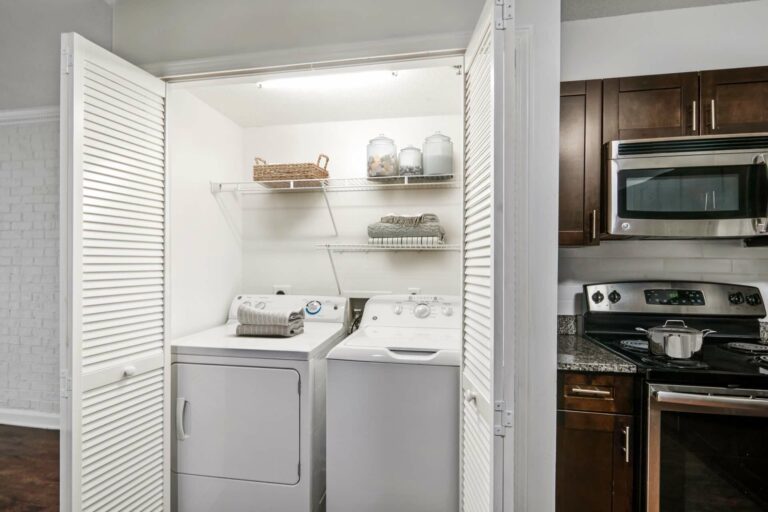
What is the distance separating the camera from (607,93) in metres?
1.79

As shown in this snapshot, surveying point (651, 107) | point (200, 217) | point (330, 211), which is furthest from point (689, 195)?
point (200, 217)

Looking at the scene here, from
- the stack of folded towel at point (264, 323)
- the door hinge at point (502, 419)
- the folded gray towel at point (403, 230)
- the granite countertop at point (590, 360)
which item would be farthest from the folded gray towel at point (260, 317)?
the granite countertop at point (590, 360)

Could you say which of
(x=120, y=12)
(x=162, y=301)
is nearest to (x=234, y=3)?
(x=120, y=12)

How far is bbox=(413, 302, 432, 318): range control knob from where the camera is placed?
83.4 inches

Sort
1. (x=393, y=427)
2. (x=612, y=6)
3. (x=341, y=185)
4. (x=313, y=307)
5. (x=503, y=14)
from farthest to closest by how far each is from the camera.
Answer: (x=341, y=185) < (x=313, y=307) < (x=612, y=6) < (x=393, y=427) < (x=503, y=14)

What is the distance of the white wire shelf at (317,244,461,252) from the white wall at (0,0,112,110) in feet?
5.19

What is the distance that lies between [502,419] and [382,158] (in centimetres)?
169

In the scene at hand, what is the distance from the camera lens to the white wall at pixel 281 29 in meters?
1.45

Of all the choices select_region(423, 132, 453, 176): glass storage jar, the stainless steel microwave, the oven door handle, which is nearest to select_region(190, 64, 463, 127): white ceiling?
select_region(423, 132, 453, 176): glass storage jar

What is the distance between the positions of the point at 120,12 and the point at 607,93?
2.37 metres

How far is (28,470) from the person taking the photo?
212 cm

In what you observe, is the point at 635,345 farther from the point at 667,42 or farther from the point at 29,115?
the point at 29,115

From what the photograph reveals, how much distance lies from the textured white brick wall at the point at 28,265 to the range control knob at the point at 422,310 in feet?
8.80

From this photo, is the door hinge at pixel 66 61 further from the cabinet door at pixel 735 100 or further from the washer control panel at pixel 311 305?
the cabinet door at pixel 735 100
